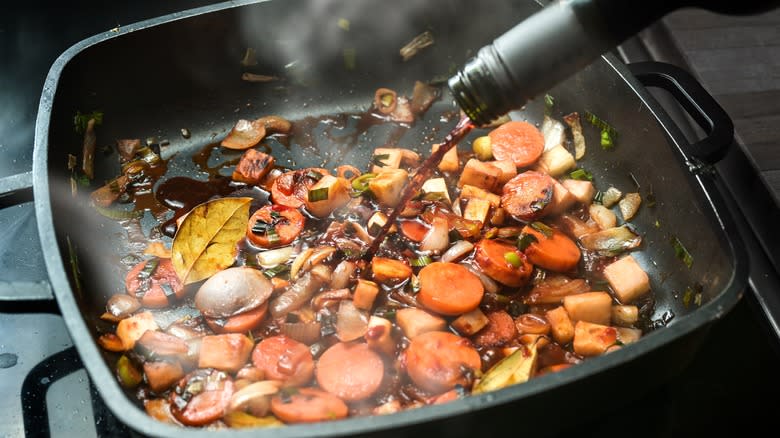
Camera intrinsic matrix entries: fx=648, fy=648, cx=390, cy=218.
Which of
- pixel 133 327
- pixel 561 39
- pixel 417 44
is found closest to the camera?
pixel 561 39

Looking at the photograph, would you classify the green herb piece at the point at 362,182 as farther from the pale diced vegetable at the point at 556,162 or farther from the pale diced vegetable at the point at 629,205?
the pale diced vegetable at the point at 629,205

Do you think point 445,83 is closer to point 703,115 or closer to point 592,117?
point 592,117

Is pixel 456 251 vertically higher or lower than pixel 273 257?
lower

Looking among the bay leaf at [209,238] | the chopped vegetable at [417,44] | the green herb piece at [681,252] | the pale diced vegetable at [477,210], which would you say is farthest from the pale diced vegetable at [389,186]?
the green herb piece at [681,252]

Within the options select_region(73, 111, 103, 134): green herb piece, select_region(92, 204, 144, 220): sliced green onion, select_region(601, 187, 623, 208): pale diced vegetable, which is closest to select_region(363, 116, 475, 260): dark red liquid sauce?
select_region(601, 187, 623, 208): pale diced vegetable

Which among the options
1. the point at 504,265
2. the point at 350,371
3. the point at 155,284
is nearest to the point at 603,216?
the point at 504,265

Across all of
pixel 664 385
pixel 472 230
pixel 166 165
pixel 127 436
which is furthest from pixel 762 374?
pixel 166 165

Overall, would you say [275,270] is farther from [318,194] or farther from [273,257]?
[318,194]
